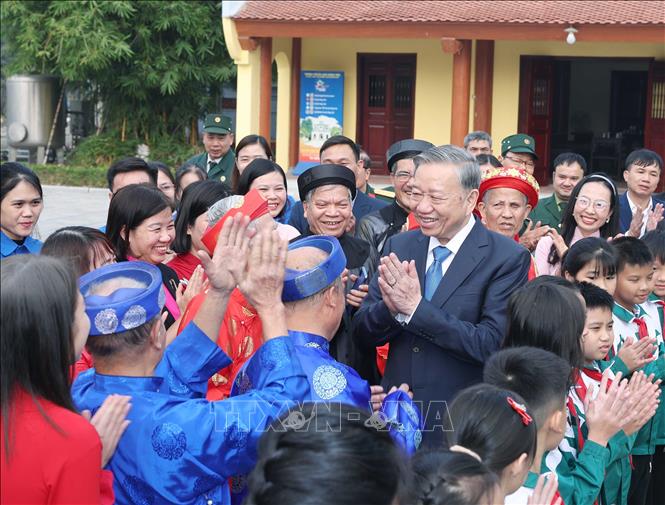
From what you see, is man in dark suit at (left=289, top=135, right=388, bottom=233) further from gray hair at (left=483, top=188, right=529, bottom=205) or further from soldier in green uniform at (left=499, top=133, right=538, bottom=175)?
soldier in green uniform at (left=499, top=133, right=538, bottom=175)

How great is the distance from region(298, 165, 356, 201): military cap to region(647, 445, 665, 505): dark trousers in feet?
6.54

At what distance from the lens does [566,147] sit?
2036cm

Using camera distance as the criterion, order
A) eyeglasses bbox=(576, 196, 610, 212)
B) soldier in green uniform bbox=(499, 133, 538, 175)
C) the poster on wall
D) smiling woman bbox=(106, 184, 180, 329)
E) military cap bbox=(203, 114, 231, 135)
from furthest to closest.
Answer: the poster on wall < military cap bbox=(203, 114, 231, 135) < soldier in green uniform bbox=(499, 133, 538, 175) < eyeglasses bbox=(576, 196, 610, 212) < smiling woman bbox=(106, 184, 180, 329)

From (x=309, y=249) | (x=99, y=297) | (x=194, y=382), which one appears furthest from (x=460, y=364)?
(x=99, y=297)

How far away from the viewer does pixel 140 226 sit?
174 inches

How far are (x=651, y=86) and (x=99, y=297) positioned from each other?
16.0 m

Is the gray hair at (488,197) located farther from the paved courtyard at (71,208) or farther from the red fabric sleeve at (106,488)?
the paved courtyard at (71,208)

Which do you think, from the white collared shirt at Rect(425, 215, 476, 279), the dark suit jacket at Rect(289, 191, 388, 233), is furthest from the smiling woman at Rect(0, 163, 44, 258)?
the white collared shirt at Rect(425, 215, 476, 279)

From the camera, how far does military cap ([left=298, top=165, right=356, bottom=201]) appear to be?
4.61m

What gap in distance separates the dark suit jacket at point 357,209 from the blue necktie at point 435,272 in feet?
6.01

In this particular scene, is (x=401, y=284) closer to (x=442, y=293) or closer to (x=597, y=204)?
(x=442, y=293)

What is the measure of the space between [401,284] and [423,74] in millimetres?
14876

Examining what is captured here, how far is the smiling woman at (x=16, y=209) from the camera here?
5.03 m

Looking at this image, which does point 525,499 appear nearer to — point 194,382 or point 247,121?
point 194,382
